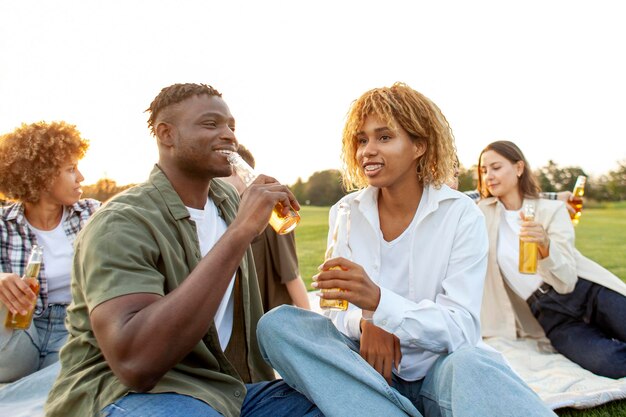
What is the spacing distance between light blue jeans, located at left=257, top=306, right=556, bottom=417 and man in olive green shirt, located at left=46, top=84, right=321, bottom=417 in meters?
0.27

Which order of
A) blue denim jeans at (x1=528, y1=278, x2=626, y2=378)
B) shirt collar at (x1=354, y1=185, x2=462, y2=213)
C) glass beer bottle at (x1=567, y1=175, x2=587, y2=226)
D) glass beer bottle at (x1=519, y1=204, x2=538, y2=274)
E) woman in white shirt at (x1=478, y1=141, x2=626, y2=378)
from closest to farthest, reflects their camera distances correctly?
shirt collar at (x1=354, y1=185, x2=462, y2=213), blue denim jeans at (x1=528, y1=278, x2=626, y2=378), woman in white shirt at (x1=478, y1=141, x2=626, y2=378), glass beer bottle at (x1=519, y1=204, x2=538, y2=274), glass beer bottle at (x1=567, y1=175, x2=587, y2=226)

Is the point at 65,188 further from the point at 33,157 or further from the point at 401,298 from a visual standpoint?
the point at 401,298

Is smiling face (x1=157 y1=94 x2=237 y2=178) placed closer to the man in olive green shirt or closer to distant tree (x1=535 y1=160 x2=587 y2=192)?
the man in olive green shirt

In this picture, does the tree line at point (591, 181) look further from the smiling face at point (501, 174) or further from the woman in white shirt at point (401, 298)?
the woman in white shirt at point (401, 298)

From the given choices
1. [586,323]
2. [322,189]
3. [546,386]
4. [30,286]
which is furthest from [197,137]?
[322,189]

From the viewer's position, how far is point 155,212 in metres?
2.76

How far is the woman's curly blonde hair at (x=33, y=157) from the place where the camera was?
481 cm

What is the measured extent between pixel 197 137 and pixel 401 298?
1.37 m

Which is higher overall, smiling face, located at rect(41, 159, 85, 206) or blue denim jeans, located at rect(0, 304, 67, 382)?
smiling face, located at rect(41, 159, 85, 206)

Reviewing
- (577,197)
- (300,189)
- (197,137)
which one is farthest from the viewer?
(300,189)

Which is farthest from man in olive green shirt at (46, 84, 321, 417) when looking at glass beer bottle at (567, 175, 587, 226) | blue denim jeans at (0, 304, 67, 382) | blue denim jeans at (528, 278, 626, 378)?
glass beer bottle at (567, 175, 587, 226)

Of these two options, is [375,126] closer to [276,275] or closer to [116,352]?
[116,352]

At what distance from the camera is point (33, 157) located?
482 cm

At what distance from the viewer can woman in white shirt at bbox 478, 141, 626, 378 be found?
200 inches
